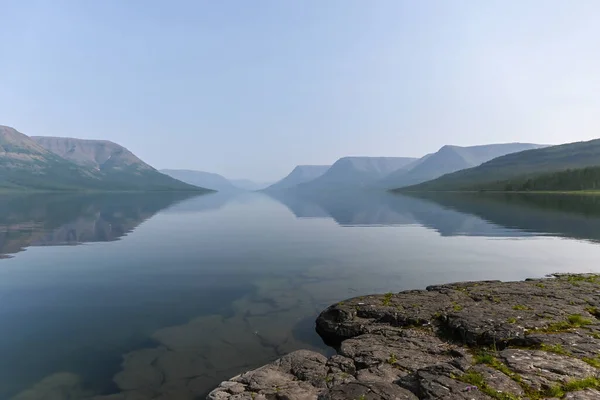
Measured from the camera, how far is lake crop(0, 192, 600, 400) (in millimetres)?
15406

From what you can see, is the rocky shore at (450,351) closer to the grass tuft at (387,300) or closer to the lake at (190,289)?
the grass tuft at (387,300)

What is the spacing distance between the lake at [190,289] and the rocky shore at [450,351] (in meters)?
2.57

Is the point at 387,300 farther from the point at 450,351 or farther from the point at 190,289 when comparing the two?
the point at 190,289

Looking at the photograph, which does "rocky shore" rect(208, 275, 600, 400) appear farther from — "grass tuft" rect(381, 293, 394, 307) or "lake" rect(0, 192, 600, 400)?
"lake" rect(0, 192, 600, 400)

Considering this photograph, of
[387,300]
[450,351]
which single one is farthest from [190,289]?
[450,351]

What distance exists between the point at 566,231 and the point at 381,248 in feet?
123

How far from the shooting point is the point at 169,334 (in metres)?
18.9

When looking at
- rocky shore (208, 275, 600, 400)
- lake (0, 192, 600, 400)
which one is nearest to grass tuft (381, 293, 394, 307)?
rocky shore (208, 275, 600, 400)

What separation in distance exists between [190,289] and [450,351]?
66.1 feet

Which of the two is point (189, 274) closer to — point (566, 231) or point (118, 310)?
point (118, 310)

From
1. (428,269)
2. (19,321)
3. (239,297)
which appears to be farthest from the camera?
(428,269)

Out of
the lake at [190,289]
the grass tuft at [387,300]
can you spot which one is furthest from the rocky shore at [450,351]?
the lake at [190,289]

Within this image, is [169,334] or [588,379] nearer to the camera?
[588,379]

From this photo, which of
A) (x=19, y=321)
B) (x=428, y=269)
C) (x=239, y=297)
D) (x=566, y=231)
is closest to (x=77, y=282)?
(x=19, y=321)
